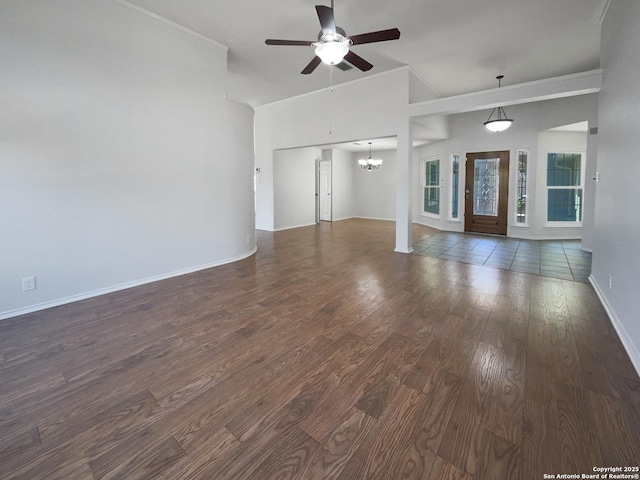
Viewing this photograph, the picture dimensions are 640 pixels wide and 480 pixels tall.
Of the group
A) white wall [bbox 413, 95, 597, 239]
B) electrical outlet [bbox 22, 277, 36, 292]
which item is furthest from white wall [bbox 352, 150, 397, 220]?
electrical outlet [bbox 22, 277, 36, 292]

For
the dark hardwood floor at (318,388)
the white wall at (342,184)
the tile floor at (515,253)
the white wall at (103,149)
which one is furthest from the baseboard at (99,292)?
the white wall at (342,184)

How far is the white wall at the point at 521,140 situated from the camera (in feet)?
21.1

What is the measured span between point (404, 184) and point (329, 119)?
2326mm

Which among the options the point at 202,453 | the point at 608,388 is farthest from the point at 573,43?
the point at 202,453

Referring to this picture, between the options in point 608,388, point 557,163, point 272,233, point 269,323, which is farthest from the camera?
point 272,233

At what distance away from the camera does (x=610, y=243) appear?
9.84 ft

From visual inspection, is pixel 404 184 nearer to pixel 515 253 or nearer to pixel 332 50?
pixel 515 253

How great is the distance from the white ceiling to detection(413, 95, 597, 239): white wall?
99cm

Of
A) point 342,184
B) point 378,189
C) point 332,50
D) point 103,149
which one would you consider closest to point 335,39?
point 332,50

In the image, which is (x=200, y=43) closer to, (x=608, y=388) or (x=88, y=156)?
(x=88, y=156)

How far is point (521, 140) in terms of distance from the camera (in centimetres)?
729

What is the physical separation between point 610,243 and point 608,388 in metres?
1.81

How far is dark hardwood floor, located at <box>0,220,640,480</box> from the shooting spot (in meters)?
1.40

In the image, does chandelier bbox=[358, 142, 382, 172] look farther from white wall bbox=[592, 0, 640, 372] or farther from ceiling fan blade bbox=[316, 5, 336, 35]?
ceiling fan blade bbox=[316, 5, 336, 35]
